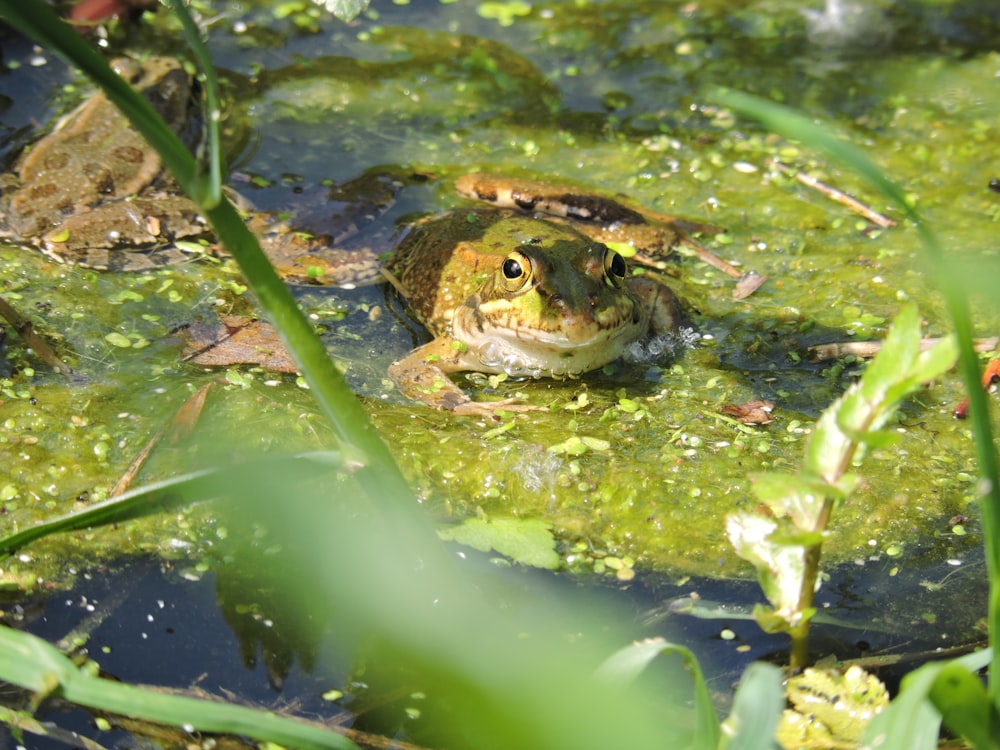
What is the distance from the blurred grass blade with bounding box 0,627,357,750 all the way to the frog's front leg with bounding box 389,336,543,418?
1.78 m

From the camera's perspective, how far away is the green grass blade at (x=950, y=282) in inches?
52.2

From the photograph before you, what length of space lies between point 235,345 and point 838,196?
2.71m

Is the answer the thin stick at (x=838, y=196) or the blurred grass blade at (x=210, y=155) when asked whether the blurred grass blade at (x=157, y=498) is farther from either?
the thin stick at (x=838, y=196)

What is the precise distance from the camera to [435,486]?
287 centimetres

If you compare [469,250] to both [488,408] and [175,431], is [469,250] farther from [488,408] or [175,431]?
[175,431]

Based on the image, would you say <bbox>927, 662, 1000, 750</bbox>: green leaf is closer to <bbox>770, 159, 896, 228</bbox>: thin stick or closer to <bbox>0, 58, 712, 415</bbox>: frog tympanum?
<bbox>0, 58, 712, 415</bbox>: frog tympanum

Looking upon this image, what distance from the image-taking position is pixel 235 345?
3.33 m

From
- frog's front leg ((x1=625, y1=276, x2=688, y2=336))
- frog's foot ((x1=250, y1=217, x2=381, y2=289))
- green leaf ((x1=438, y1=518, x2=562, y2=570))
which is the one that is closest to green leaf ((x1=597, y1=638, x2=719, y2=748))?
green leaf ((x1=438, y1=518, x2=562, y2=570))

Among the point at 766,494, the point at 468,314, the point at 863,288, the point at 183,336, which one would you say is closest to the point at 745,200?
the point at 863,288

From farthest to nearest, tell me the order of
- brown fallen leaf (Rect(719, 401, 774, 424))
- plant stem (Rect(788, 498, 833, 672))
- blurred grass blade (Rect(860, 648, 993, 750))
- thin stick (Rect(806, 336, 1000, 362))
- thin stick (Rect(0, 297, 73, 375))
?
thin stick (Rect(806, 336, 1000, 362))
brown fallen leaf (Rect(719, 401, 774, 424))
thin stick (Rect(0, 297, 73, 375))
plant stem (Rect(788, 498, 833, 672))
blurred grass blade (Rect(860, 648, 993, 750))

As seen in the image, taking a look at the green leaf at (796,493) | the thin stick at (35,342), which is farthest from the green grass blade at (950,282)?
the thin stick at (35,342)

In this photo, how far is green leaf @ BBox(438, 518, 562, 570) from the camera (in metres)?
2.67

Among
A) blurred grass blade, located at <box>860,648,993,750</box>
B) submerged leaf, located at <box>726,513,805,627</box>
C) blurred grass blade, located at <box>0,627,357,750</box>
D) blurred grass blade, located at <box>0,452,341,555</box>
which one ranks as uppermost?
blurred grass blade, located at <box>0,452,341,555</box>

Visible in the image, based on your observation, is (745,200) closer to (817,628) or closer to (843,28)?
(843,28)
